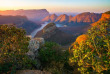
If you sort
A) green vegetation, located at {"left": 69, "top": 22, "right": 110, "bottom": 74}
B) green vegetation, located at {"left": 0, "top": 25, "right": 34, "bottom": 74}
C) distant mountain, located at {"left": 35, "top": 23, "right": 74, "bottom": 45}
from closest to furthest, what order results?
green vegetation, located at {"left": 69, "top": 22, "right": 110, "bottom": 74} → green vegetation, located at {"left": 0, "top": 25, "right": 34, "bottom": 74} → distant mountain, located at {"left": 35, "top": 23, "right": 74, "bottom": 45}

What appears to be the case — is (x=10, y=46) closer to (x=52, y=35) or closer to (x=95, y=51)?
(x=95, y=51)

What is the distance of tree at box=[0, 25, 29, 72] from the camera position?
316 inches

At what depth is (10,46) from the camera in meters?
8.23

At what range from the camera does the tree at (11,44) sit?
26.3 feet

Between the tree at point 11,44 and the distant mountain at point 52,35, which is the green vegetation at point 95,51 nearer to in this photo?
the tree at point 11,44

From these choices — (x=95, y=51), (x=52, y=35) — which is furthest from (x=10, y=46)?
(x=52, y=35)

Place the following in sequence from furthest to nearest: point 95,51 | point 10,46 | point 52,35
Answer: point 52,35, point 10,46, point 95,51

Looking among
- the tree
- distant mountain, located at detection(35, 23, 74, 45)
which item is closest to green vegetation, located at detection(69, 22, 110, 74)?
the tree

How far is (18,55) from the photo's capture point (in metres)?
8.70

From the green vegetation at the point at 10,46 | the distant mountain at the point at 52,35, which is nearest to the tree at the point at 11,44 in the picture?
the green vegetation at the point at 10,46

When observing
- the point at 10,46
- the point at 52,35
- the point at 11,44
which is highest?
the point at 11,44

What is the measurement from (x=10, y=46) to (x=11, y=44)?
19cm

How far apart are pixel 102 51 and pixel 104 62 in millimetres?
771

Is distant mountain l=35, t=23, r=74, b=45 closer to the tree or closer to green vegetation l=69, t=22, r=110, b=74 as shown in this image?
the tree
